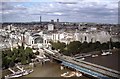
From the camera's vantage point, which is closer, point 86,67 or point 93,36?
point 86,67

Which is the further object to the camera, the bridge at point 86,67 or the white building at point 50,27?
the white building at point 50,27

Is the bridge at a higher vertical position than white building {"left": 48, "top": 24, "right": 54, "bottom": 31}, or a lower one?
lower

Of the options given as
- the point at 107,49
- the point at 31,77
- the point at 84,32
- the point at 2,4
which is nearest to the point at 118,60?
the point at 107,49

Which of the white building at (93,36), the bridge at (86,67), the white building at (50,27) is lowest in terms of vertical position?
the bridge at (86,67)


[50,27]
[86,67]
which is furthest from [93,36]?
[50,27]

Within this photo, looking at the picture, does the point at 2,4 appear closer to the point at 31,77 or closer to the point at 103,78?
the point at 31,77

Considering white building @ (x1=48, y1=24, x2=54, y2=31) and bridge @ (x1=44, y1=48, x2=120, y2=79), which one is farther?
white building @ (x1=48, y1=24, x2=54, y2=31)

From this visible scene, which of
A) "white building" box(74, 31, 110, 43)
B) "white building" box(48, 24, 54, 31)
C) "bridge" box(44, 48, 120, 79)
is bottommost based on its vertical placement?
"bridge" box(44, 48, 120, 79)

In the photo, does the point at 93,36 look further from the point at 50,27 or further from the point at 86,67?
the point at 50,27
